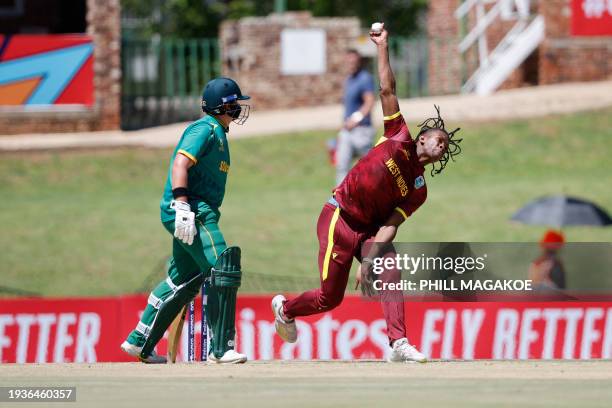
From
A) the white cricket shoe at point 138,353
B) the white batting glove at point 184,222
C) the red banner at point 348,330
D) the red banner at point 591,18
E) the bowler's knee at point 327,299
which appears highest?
the red banner at point 591,18

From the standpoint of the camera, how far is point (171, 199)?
9602 millimetres

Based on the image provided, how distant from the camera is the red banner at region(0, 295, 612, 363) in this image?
13.0m

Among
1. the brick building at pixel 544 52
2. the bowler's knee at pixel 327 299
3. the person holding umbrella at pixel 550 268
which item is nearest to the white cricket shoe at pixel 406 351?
the bowler's knee at pixel 327 299

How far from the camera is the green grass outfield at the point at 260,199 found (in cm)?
1920

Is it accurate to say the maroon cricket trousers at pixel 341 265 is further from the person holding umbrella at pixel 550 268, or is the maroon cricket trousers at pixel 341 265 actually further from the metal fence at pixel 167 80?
the metal fence at pixel 167 80

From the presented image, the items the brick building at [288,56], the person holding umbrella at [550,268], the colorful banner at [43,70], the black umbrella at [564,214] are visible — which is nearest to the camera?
the person holding umbrella at [550,268]

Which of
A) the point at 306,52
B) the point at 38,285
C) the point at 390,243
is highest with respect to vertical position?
the point at 306,52

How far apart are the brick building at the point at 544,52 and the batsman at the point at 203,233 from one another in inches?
838

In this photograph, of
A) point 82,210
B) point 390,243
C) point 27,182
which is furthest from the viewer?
point 27,182

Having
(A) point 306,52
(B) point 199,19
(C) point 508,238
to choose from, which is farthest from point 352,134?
(B) point 199,19

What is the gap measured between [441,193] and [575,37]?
9.79m

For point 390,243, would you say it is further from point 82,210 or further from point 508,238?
point 82,210

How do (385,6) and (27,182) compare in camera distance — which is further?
(385,6)

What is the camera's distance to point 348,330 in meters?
13.3
